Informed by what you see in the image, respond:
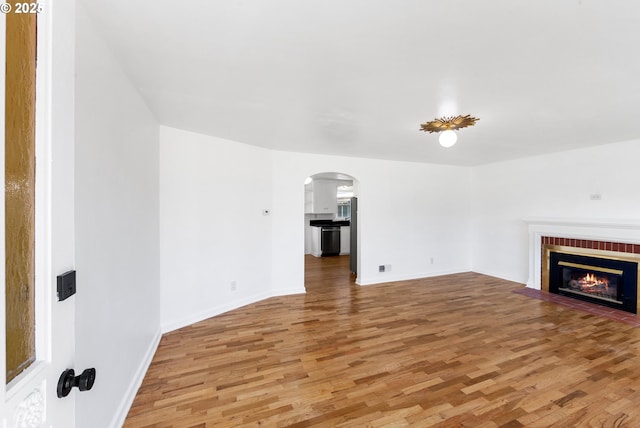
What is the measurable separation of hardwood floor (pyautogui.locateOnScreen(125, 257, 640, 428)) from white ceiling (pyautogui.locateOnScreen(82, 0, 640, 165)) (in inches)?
90.6

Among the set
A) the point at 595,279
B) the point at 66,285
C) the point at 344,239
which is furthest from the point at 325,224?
the point at 66,285

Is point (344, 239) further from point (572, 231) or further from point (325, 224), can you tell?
point (572, 231)

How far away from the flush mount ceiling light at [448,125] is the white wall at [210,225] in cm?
235

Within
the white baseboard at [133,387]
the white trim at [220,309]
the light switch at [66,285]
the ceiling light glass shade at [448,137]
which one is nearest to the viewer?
the light switch at [66,285]

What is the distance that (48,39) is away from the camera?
0.71 metres

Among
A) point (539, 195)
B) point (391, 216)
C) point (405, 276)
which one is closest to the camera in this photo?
point (539, 195)

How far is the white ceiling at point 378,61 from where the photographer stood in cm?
133

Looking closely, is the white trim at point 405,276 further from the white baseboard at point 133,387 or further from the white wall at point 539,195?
the white baseboard at point 133,387

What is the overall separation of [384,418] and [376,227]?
11.4ft

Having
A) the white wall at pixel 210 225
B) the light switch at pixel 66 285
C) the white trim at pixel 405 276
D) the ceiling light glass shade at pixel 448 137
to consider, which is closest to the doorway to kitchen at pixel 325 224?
the white trim at pixel 405 276

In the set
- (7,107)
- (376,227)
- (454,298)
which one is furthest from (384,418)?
(376,227)

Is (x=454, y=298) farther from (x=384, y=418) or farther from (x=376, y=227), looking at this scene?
(x=384, y=418)

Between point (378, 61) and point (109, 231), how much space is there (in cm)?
197

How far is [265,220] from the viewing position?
4.15 m
